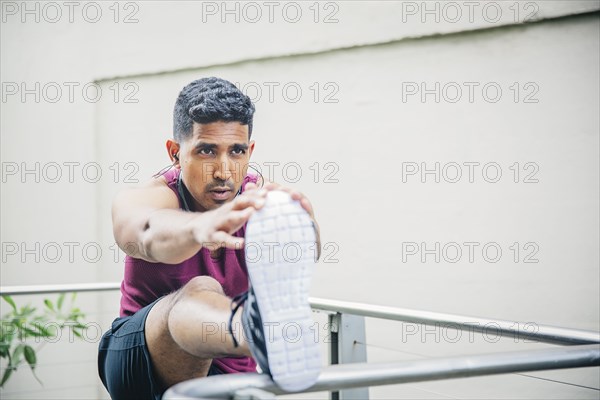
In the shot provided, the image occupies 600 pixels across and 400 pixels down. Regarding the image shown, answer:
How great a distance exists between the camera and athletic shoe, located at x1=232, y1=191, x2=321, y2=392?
109 centimetres

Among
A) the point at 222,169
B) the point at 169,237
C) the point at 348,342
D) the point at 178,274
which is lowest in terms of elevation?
the point at 348,342

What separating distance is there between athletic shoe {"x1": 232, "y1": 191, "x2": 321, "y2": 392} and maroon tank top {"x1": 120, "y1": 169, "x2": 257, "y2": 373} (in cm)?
66

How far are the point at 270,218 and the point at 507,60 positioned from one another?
1840 millimetres

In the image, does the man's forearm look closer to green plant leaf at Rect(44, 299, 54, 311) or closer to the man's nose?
the man's nose

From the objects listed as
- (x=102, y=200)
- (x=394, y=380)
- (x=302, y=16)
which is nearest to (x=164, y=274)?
(x=394, y=380)

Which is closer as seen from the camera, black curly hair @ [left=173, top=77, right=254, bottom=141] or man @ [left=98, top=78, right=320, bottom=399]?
man @ [left=98, top=78, right=320, bottom=399]

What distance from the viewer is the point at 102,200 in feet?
13.1

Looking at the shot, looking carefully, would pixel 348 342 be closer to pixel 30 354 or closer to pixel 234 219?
pixel 234 219

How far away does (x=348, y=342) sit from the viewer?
6.56ft
